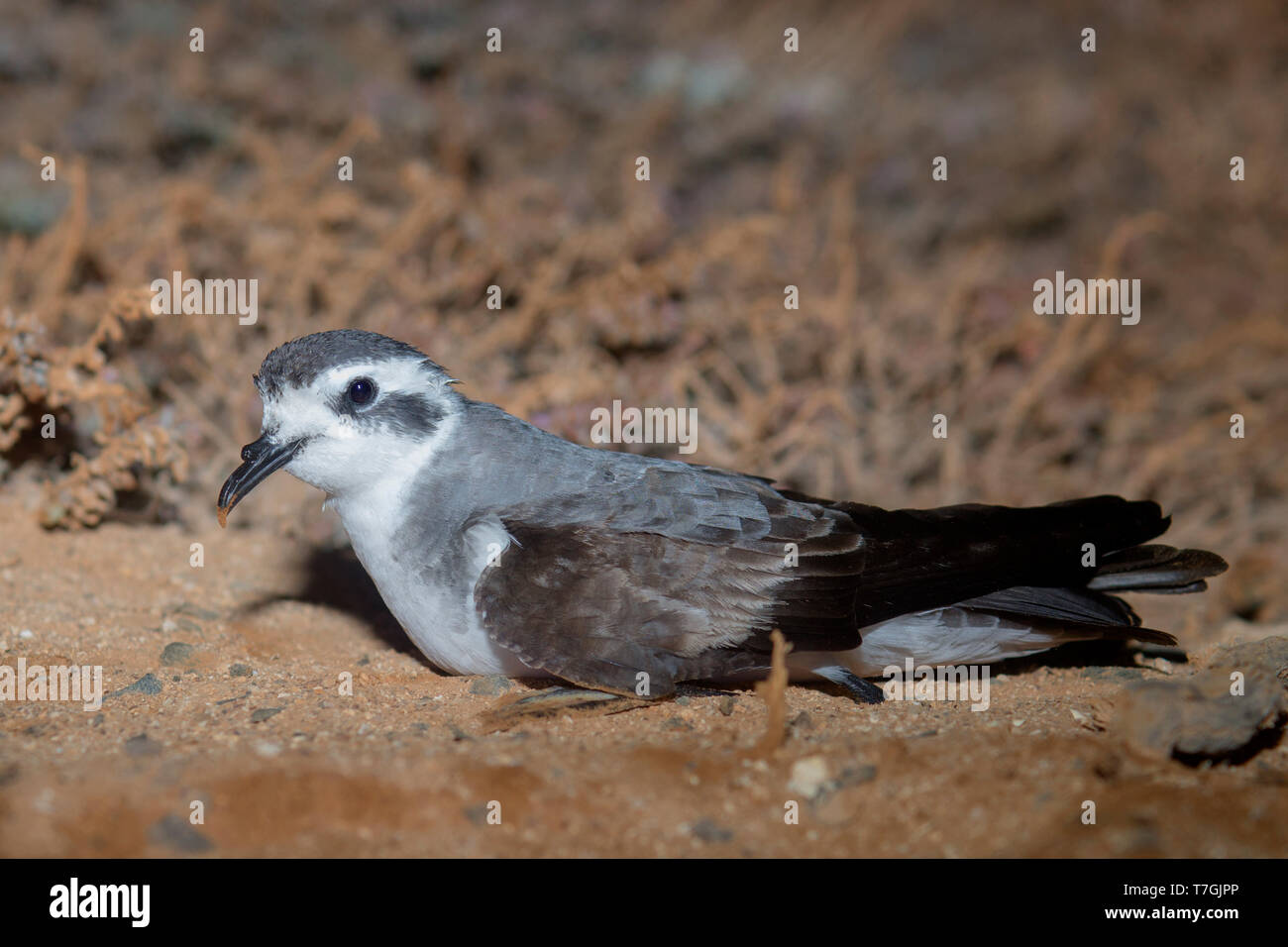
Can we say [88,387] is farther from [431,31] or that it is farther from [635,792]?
[431,31]

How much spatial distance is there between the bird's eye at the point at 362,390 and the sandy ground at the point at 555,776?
1055mm

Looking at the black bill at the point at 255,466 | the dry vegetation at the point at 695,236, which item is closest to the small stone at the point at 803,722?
the black bill at the point at 255,466

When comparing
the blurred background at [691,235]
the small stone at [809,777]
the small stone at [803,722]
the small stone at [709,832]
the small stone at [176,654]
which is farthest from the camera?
the blurred background at [691,235]

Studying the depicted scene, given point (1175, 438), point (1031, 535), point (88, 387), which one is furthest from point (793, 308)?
point (88, 387)

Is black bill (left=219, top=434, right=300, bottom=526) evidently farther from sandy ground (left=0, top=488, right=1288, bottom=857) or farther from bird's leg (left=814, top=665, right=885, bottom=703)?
bird's leg (left=814, top=665, right=885, bottom=703)

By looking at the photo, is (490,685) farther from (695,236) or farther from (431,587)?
(695,236)

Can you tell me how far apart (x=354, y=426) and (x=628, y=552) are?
1113 millimetres

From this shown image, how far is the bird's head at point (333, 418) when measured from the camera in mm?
3918

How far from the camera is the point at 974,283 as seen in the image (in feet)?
26.1

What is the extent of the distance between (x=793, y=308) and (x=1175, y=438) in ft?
9.23

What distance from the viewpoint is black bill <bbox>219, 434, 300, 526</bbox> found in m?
3.90

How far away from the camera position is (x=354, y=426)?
13.0 ft

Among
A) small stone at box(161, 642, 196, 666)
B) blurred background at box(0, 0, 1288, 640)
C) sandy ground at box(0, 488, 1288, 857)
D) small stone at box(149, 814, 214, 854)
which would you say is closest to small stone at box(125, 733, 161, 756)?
sandy ground at box(0, 488, 1288, 857)

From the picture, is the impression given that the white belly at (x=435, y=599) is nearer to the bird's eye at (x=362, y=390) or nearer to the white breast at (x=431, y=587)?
the white breast at (x=431, y=587)
